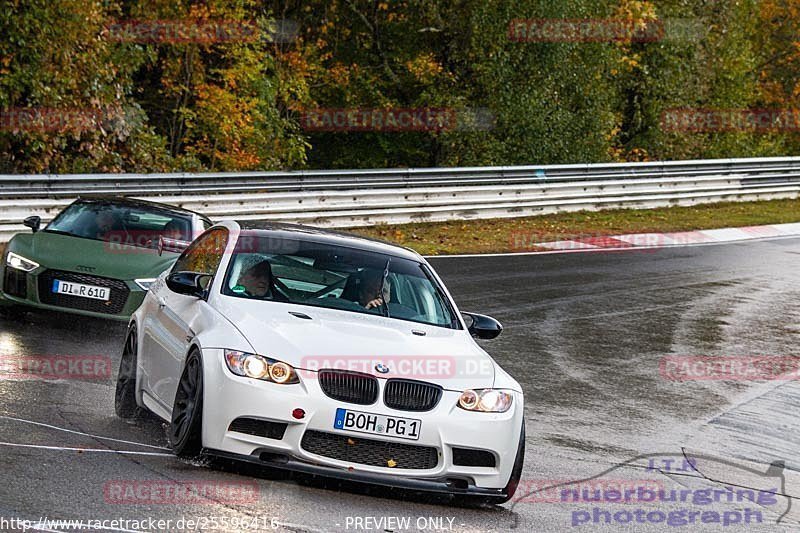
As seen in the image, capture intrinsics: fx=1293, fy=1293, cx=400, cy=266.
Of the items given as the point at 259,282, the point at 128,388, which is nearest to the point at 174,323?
the point at 259,282

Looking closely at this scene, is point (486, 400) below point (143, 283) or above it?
above

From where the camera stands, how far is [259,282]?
7.98 meters

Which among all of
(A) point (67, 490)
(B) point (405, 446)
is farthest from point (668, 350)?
(A) point (67, 490)

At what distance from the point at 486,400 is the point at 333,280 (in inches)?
59.3

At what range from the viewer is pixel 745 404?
11.9 meters

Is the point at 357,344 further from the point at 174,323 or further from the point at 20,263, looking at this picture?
the point at 20,263

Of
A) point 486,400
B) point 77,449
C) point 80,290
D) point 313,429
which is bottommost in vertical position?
point 80,290

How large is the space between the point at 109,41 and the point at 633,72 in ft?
62.7

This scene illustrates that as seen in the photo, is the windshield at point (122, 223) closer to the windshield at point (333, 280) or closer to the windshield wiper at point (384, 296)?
the windshield at point (333, 280)

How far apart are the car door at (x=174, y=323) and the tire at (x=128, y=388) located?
27cm

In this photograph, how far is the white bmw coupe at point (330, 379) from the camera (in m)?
6.81

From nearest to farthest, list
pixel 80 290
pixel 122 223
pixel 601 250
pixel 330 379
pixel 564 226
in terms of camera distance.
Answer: pixel 330 379, pixel 80 290, pixel 122 223, pixel 601 250, pixel 564 226

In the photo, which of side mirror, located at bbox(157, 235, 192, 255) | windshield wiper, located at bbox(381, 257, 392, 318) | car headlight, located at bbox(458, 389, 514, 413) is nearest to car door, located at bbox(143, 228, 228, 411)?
windshield wiper, located at bbox(381, 257, 392, 318)

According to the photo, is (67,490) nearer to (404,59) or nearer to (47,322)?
(47,322)
